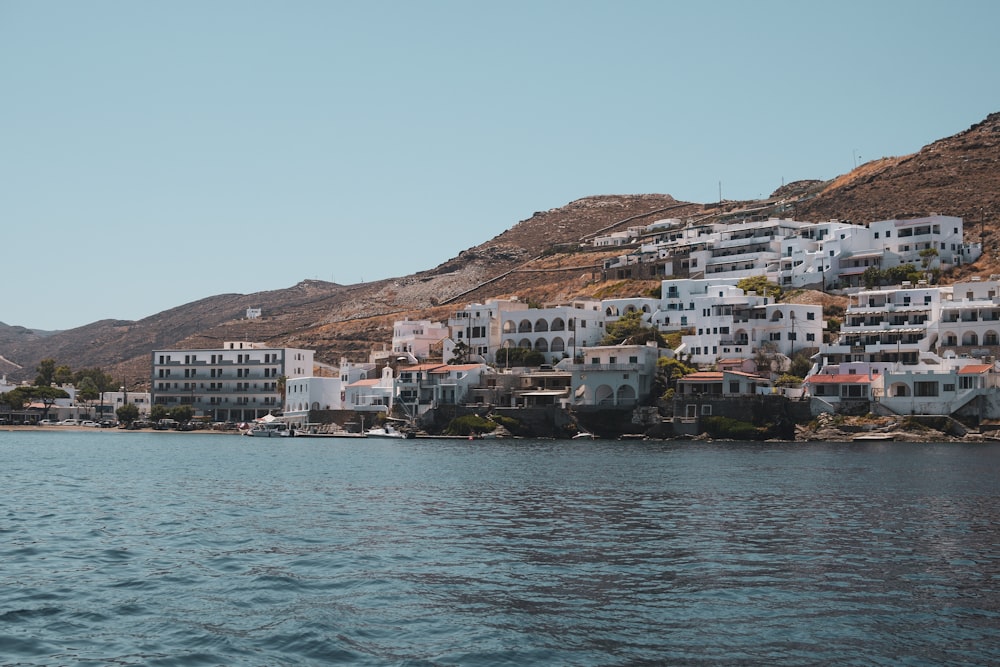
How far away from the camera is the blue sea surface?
1836cm

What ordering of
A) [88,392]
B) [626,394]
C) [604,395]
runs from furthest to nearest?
[88,392] → [604,395] → [626,394]

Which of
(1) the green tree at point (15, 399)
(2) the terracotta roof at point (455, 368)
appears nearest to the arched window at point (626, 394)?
(2) the terracotta roof at point (455, 368)

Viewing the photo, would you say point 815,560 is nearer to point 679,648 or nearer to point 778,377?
point 679,648

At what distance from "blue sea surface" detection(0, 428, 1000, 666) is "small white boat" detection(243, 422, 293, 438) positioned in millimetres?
56320

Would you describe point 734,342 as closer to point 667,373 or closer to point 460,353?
point 667,373

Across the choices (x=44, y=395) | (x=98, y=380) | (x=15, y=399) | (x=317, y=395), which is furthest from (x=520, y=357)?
(x=98, y=380)

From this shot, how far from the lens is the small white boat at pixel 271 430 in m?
109

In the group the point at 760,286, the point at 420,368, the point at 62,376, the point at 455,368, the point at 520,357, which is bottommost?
the point at 455,368

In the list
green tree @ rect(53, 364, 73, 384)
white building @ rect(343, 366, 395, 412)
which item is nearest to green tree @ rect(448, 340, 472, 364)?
white building @ rect(343, 366, 395, 412)

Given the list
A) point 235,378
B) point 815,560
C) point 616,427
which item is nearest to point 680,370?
point 616,427

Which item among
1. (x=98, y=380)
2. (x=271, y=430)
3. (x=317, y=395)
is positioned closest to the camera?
(x=271, y=430)

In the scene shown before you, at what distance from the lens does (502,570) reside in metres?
25.4

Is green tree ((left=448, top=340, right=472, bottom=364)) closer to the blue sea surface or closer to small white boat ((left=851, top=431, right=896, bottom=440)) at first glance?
small white boat ((left=851, top=431, right=896, bottom=440))

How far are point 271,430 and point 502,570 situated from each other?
88.1 metres
